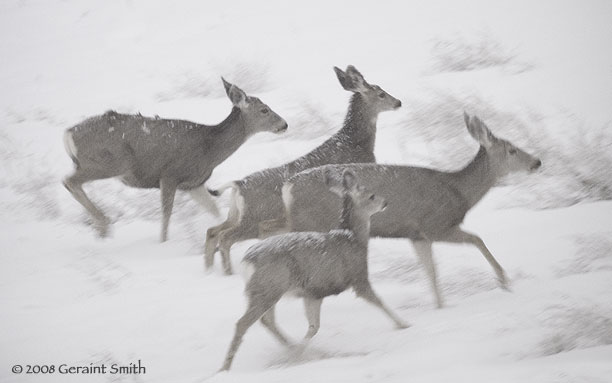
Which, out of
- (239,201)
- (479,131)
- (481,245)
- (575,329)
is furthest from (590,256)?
(239,201)

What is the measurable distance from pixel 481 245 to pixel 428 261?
43 cm

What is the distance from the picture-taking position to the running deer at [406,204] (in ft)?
23.6

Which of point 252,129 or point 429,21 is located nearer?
point 252,129

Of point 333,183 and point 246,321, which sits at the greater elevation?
point 333,183

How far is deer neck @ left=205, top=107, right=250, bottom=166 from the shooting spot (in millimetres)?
9281

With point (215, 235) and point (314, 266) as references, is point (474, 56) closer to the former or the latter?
point (215, 235)

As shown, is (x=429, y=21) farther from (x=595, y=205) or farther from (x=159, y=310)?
(x=159, y=310)

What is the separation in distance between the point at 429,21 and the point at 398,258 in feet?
24.2

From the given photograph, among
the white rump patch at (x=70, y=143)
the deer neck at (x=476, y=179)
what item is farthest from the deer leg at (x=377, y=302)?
the white rump patch at (x=70, y=143)

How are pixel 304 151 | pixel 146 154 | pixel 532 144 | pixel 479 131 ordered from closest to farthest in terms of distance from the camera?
pixel 479 131 < pixel 146 154 < pixel 532 144 < pixel 304 151

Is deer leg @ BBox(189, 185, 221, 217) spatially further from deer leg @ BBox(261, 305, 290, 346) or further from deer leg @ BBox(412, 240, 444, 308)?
deer leg @ BBox(261, 305, 290, 346)

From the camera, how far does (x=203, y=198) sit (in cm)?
913

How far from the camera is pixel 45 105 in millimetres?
13688

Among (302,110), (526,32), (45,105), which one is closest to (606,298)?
(302,110)
